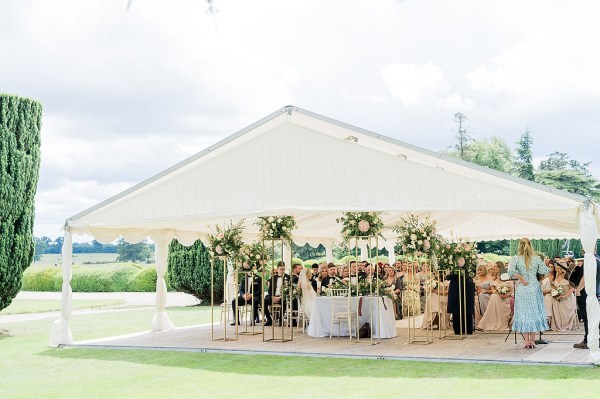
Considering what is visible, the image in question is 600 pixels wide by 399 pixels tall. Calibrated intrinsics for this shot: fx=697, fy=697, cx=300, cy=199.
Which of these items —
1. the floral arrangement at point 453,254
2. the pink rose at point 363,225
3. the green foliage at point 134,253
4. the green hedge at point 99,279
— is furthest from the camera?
the green foliage at point 134,253

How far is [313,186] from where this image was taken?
34.9 ft

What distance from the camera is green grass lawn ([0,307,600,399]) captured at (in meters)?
7.28

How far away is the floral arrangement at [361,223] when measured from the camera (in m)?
11.7

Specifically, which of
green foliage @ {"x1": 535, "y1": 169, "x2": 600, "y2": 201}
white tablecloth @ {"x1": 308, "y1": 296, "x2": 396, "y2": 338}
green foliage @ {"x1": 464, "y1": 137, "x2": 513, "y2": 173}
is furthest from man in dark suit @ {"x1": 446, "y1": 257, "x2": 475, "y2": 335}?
green foliage @ {"x1": 464, "y1": 137, "x2": 513, "y2": 173}

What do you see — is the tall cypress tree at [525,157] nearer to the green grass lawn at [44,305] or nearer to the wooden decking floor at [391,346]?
the green grass lawn at [44,305]

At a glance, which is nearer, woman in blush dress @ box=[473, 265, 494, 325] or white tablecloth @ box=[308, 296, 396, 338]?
white tablecloth @ box=[308, 296, 396, 338]

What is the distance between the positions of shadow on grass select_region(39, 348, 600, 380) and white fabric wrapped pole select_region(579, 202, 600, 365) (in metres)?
0.68

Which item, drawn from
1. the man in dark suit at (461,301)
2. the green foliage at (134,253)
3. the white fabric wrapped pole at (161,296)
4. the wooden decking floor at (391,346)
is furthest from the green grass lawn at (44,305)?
the green foliage at (134,253)

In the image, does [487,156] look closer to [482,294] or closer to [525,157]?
[525,157]

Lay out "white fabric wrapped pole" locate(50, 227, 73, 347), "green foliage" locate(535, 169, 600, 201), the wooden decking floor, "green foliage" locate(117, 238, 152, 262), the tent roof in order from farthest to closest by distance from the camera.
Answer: "green foliage" locate(117, 238, 152, 262) → "green foliage" locate(535, 169, 600, 201) → "white fabric wrapped pole" locate(50, 227, 73, 347) → the wooden decking floor → the tent roof

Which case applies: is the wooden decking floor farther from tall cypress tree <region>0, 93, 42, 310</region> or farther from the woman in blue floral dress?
tall cypress tree <region>0, 93, 42, 310</region>

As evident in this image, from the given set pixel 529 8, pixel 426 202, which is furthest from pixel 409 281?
pixel 529 8

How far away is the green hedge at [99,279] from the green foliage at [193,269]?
24.6 feet

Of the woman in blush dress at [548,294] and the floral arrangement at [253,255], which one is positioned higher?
the floral arrangement at [253,255]
